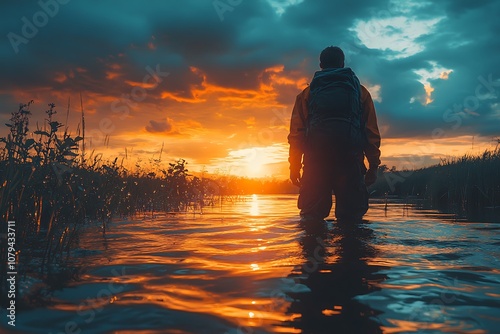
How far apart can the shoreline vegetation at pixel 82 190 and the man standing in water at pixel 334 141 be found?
333 centimetres

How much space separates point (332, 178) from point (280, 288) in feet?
12.2

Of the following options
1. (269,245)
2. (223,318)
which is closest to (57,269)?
(223,318)

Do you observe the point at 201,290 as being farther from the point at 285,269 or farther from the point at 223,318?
the point at 285,269

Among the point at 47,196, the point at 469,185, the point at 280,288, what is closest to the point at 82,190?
the point at 47,196

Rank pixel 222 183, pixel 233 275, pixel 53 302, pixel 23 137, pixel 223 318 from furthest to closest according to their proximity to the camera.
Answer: pixel 222 183, pixel 23 137, pixel 233 275, pixel 53 302, pixel 223 318

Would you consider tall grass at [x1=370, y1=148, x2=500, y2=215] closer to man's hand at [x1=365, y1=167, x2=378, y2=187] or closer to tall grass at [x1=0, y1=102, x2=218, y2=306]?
man's hand at [x1=365, y1=167, x2=378, y2=187]

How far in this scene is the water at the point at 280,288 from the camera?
86.7 inches

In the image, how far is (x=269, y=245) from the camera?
4.99 meters

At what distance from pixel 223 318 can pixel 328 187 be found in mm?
4385

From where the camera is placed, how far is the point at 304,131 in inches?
262

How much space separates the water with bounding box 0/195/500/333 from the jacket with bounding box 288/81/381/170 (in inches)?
67.3

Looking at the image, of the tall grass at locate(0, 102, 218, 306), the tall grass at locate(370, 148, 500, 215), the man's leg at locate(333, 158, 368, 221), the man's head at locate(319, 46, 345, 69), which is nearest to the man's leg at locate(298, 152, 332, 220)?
the man's leg at locate(333, 158, 368, 221)

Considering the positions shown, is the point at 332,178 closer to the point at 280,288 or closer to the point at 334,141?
the point at 334,141

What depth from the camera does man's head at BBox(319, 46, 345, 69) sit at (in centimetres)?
662
